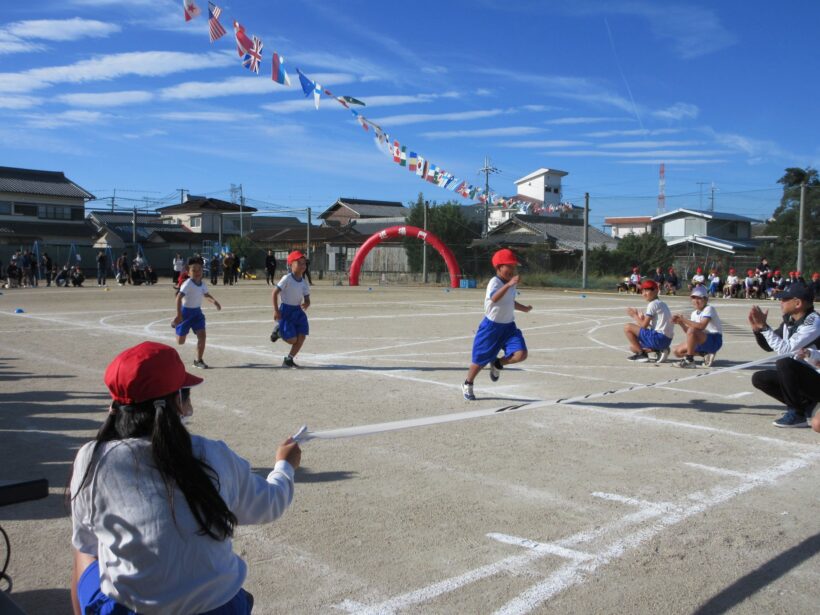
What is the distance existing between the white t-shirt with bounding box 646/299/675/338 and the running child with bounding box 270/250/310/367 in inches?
224

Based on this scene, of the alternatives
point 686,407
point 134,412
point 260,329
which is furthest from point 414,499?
point 260,329

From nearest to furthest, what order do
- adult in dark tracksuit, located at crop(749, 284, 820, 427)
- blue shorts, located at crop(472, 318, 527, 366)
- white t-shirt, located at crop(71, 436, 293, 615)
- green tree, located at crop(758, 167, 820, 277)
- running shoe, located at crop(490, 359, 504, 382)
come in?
white t-shirt, located at crop(71, 436, 293, 615) < adult in dark tracksuit, located at crop(749, 284, 820, 427) < blue shorts, located at crop(472, 318, 527, 366) < running shoe, located at crop(490, 359, 504, 382) < green tree, located at crop(758, 167, 820, 277)

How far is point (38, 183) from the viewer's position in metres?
53.3

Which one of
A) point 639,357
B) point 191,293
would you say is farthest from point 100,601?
point 639,357

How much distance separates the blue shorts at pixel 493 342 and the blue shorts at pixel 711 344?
4309mm

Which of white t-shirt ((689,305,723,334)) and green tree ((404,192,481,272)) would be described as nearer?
white t-shirt ((689,305,723,334))

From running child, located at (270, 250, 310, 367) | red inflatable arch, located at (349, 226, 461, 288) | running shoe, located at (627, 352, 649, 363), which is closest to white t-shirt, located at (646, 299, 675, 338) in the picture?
running shoe, located at (627, 352, 649, 363)

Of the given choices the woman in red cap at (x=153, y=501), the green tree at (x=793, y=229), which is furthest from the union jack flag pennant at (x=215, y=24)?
the green tree at (x=793, y=229)

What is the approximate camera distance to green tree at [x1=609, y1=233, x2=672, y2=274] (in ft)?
145

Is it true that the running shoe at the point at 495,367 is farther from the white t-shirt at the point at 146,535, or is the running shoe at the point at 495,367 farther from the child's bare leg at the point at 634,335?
the white t-shirt at the point at 146,535

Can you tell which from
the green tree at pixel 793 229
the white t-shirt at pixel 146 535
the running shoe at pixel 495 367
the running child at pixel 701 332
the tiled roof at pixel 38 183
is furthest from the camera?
the tiled roof at pixel 38 183

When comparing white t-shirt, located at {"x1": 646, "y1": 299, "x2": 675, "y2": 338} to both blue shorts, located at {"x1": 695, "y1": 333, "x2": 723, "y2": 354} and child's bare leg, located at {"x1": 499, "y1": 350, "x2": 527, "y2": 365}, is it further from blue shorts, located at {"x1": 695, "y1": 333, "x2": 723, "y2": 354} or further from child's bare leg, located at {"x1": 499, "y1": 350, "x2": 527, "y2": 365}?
child's bare leg, located at {"x1": 499, "y1": 350, "x2": 527, "y2": 365}

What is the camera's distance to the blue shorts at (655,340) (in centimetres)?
1192

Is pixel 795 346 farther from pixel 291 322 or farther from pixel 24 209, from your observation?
pixel 24 209
